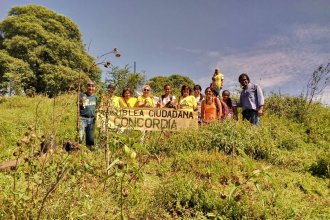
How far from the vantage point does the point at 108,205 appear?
11.6ft

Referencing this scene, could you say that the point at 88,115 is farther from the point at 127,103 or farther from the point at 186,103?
the point at 186,103

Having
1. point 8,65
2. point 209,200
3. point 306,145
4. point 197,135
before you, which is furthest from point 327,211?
point 8,65

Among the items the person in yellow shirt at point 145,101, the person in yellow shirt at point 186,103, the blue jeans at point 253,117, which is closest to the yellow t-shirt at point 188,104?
the person in yellow shirt at point 186,103

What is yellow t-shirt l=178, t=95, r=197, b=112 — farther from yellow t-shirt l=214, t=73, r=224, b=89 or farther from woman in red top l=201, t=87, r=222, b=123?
yellow t-shirt l=214, t=73, r=224, b=89

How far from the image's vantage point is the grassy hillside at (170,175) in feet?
9.45

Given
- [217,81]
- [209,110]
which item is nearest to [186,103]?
[209,110]

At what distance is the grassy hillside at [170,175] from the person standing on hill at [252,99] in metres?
0.46

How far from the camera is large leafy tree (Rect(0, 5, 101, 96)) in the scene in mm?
26984

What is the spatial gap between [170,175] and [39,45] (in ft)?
88.5

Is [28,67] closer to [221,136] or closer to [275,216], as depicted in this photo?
[221,136]

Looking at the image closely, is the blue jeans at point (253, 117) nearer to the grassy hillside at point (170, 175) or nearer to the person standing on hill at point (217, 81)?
the grassy hillside at point (170, 175)

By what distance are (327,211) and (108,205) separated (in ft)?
10.5

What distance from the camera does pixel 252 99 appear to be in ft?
30.8

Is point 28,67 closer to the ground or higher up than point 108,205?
higher up
